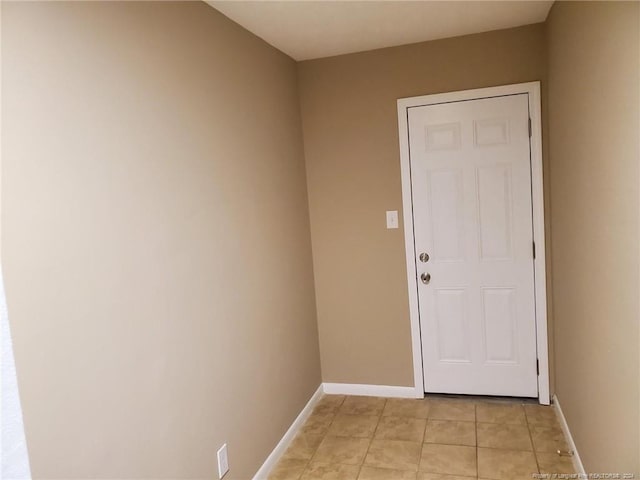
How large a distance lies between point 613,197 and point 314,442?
7.01ft

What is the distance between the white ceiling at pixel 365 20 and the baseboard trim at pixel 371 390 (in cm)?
233

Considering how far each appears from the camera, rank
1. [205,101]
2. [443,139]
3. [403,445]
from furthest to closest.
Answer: [443,139] < [403,445] < [205,101]

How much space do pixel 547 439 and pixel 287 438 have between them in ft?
4.89

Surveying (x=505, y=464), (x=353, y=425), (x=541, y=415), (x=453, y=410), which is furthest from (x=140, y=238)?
(x=541, y=415)

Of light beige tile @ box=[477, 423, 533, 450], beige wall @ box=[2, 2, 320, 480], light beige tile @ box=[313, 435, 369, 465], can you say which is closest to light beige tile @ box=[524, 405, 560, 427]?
light beige tile @ box=[477, 423, 533, 450]

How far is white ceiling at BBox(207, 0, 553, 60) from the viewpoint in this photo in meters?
2.42

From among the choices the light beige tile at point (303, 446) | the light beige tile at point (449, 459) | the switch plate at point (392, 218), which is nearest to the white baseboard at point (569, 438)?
the light beige tile at point (449, 459)

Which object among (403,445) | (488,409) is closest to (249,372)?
(403,445)

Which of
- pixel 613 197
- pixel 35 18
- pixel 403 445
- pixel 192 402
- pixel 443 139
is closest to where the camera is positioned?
pixel 35 18

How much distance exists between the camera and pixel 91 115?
156 cm

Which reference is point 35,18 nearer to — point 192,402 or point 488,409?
point 192,402

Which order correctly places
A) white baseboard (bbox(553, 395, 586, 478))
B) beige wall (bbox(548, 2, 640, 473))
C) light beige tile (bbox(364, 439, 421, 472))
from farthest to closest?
light beige tile (bbox(364, 439, 421, 472)) → white baseboard (bbox(553, 395, 586, 478)) → beige wall (bbox(548, 2, 640, 473))

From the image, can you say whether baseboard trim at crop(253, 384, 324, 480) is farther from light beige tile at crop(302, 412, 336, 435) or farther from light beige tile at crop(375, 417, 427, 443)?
light beige tile at crop(375, 417, 427, 443)

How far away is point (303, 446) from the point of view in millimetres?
2928
